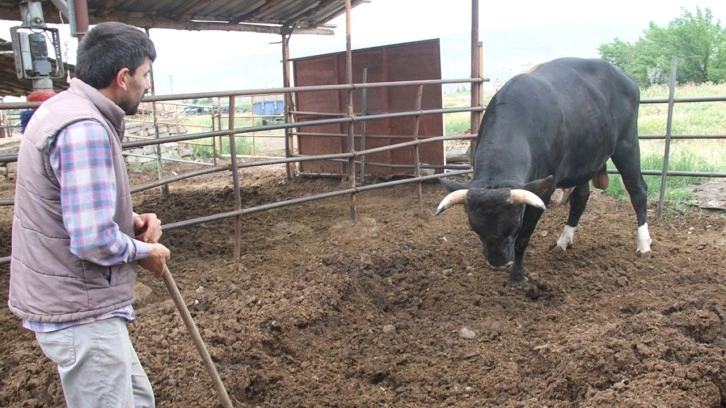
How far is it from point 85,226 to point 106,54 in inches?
20.8

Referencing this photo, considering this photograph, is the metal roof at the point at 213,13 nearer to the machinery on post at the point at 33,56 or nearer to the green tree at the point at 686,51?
the machinery on post at the point at 33,56

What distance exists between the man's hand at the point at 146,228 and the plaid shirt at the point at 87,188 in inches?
12.5

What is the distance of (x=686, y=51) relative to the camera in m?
31.1

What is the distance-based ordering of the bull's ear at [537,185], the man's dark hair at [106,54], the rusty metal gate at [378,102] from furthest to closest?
the rusty metal gate at [378,102] → the bull's ear at [537,185] → the man's dark hair at [106,54]

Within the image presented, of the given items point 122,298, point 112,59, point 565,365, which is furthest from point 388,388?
point 112,59

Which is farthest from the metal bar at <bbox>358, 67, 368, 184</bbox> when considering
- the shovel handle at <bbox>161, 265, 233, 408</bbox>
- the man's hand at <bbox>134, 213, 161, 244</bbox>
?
the man's hand at <bbox>134, 213, 161, 244</bbox>

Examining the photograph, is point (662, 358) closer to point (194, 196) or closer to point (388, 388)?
point (388, 388)

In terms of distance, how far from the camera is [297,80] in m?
9.26

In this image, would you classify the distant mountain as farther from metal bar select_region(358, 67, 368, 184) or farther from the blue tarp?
metal bar select_region(358, 67, 368, 184)

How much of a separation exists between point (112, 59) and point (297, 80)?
768cm

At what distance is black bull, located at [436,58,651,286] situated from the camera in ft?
12.3

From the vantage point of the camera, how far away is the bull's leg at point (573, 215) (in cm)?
511

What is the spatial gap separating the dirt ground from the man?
1092mm

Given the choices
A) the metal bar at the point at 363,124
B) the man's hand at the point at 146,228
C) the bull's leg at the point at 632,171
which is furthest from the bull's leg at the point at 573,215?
the man's hand at the point at 146,228
